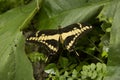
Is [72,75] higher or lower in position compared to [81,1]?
lower

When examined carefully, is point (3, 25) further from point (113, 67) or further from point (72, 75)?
point (113, 67)

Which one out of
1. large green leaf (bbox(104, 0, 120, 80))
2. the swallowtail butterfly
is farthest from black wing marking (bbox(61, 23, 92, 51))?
large green leaf (bbox(104, 0, 120, 80))

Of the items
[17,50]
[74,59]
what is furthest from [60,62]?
[17,50]

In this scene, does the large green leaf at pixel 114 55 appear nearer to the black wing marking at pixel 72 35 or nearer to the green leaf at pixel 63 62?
the black wing marking at pixel 72 35

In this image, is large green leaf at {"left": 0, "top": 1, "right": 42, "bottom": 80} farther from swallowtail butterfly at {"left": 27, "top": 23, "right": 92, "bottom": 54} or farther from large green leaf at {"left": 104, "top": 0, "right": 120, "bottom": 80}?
large green leaf at {"left": 104, "top": 0, "right": 120, "bottom": 80}

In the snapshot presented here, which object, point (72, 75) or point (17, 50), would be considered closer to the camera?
point (72, 75)
